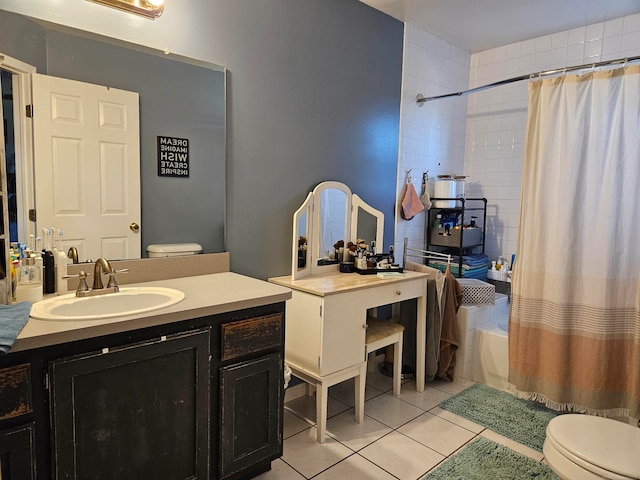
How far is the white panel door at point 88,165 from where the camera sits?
1.69 meters

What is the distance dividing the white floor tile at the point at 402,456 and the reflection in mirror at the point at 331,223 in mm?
1062

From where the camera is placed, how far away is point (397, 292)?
8.27ft

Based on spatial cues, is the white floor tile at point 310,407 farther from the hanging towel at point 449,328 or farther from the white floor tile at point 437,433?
the hanging towel at point 449,328

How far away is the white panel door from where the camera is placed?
1.69m

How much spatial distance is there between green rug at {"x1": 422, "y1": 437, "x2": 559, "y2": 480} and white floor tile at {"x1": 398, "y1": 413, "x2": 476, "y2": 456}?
6cm

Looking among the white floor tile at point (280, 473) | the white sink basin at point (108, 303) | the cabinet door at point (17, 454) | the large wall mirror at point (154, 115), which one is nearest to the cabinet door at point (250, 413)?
the white floor tile at point (280, 473)

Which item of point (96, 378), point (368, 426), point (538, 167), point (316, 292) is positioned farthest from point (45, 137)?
point (538, 167)

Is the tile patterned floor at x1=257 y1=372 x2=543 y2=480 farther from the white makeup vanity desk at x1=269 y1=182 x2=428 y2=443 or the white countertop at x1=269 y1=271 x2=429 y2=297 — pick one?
the white countertop at x1=269 y1=271 x2=429 y2=297

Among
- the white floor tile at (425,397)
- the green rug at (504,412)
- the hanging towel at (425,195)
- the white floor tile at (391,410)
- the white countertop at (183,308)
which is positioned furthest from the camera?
the hanging towel at (425,195)

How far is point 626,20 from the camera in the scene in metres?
2.85

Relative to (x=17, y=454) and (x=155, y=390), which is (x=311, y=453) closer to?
(x=155, y=390)

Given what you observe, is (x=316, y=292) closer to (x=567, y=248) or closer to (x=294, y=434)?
(x=294, y=434)

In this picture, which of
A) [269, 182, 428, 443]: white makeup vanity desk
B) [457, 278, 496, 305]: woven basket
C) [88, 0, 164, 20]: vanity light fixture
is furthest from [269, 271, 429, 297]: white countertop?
[88, 0, 164, 20]: vanity light fixture

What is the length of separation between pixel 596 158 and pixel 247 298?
1.95 meters
